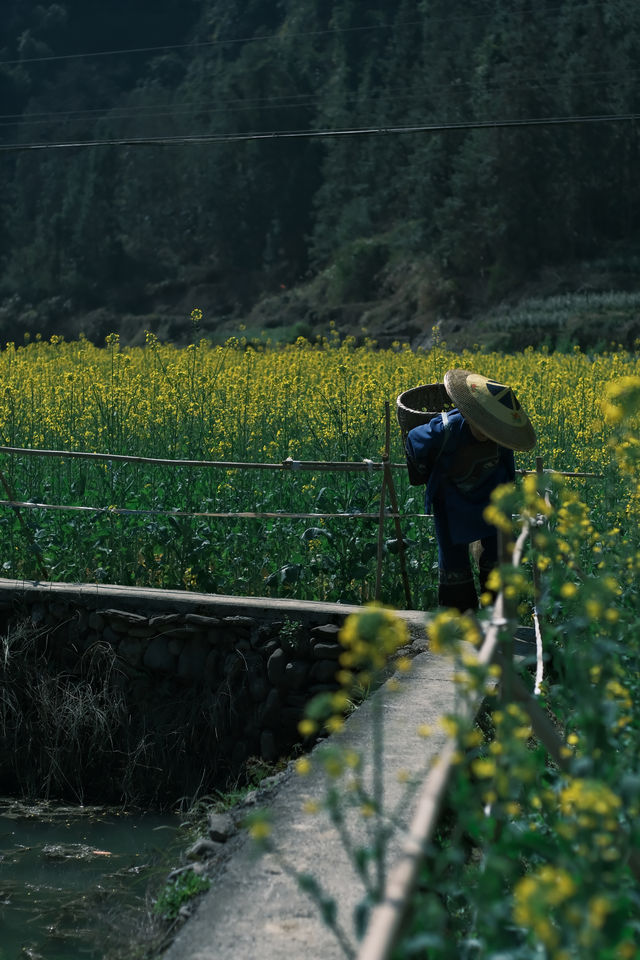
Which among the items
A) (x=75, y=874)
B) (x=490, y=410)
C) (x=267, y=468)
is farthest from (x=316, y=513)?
(x=75, y=874)

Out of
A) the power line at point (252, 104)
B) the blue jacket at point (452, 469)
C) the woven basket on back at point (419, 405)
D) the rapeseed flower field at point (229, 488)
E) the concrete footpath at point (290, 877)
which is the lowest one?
the rapeseed flower field at point (229, 488)

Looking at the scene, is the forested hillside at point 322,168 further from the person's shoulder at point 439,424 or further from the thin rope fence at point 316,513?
the person's shoulder at point 439,424

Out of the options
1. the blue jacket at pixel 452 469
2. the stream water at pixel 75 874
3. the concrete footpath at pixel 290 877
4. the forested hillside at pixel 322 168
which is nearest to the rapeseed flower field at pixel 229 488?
the blue jacket at pixel 452 469

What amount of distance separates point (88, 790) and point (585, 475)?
2944mm

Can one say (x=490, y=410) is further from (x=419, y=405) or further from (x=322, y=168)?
(x=322, y=168)

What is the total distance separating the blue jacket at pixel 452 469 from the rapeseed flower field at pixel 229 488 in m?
0.54

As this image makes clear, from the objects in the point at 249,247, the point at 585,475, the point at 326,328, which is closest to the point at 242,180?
the point at 249,247

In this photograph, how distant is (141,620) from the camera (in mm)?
6102

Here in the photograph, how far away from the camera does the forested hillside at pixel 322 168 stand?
3697 cm

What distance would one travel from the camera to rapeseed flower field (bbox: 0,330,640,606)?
659 cm

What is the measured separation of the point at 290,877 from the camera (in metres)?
3.53

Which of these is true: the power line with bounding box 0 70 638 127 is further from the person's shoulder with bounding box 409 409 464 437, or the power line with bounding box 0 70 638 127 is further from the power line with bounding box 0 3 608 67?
the person's shoulder with bounding box 409 409 464 437

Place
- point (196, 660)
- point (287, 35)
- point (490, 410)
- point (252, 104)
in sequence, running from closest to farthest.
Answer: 1. point (490, 410)
2. point (196, 660)
3. point (252, 104)
4. point (287, 35)

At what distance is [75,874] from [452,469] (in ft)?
7.80
